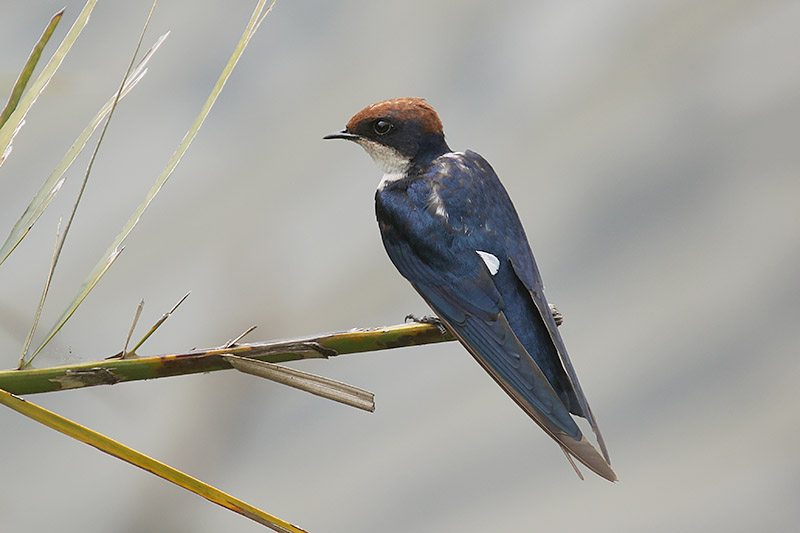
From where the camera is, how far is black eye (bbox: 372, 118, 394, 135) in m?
0.83

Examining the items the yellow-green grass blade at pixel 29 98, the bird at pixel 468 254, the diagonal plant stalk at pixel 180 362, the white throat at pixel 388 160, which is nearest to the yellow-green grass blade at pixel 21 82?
the yellow-green grass blade at pixel 29 98

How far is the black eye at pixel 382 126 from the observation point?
83 cm

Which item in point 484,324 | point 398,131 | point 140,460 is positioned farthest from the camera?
point 398,131

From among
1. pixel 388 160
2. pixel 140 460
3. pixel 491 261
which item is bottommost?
pixel 140 460

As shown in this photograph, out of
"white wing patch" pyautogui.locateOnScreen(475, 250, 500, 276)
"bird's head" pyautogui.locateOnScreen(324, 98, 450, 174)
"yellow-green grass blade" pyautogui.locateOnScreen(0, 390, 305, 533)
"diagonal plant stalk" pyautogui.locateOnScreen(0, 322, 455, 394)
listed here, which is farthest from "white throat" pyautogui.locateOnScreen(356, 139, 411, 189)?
"yellow-green grass blade" pyautogui.locateOnScreen(0, 390, 305, 533)

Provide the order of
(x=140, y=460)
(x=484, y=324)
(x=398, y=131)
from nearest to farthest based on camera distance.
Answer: (x=140, y=460) → (x=484, y=324) → (x=398, y=131)

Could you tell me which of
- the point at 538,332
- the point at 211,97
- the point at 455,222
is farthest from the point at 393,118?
the point at 211,97

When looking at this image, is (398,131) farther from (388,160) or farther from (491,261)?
(491,261)

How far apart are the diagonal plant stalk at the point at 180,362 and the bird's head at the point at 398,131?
44 cm

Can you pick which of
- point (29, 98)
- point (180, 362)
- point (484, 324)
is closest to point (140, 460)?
point (180, 362)

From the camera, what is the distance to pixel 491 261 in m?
0.75

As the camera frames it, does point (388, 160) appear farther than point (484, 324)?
Yes

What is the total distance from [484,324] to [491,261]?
6cm

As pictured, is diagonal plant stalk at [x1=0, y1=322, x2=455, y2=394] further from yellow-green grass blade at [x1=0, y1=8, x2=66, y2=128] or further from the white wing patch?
the white wing patch
